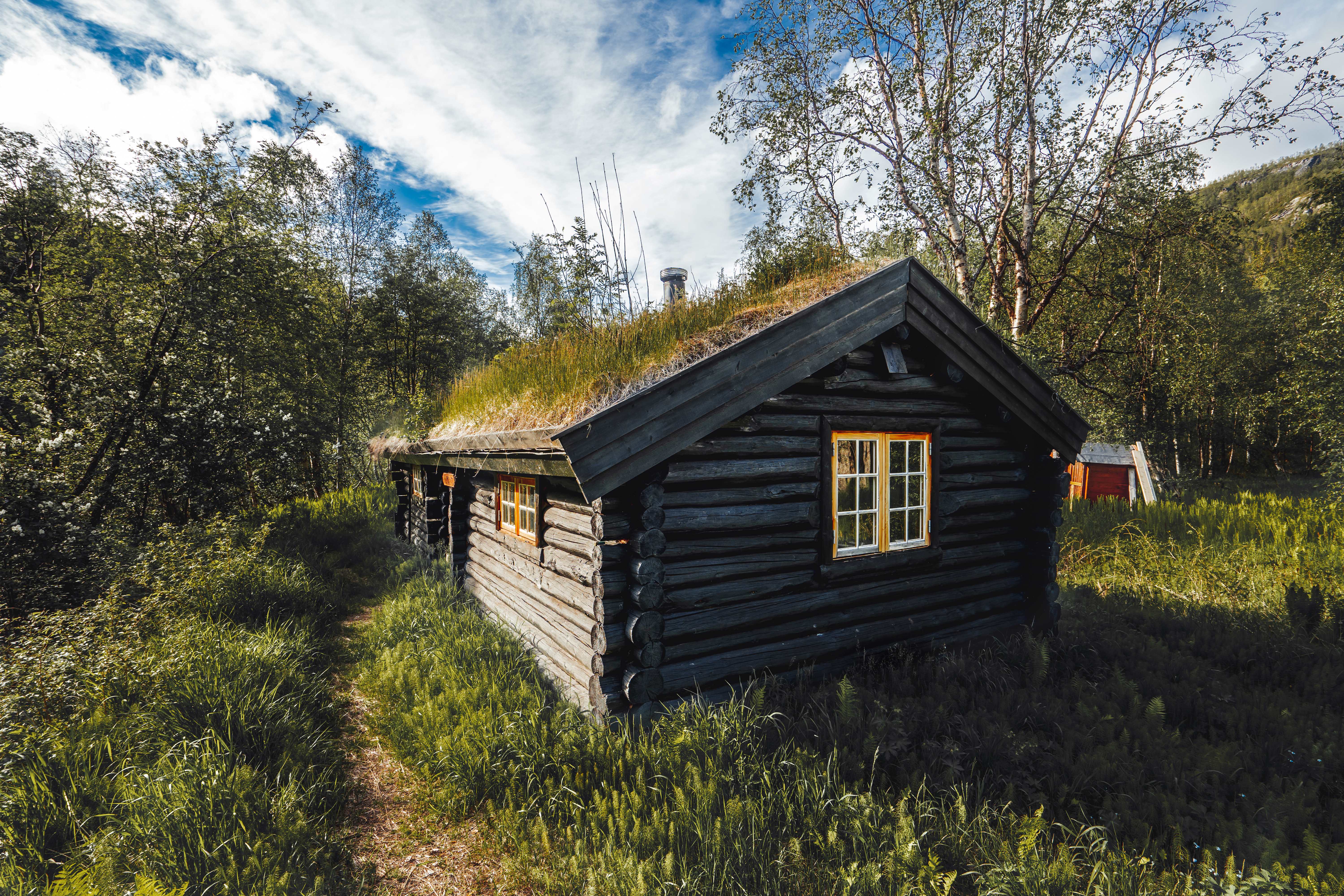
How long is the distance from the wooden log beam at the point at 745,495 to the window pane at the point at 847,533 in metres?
0.59

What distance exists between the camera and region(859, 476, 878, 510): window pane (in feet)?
17.7

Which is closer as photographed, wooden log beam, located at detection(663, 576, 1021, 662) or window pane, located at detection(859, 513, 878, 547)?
wooden log beam, located at detection(663, 576, 1021, 662)

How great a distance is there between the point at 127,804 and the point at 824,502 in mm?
5368

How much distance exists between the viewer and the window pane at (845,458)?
18.4ft

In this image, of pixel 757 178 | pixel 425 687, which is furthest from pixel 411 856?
pixel 757 178

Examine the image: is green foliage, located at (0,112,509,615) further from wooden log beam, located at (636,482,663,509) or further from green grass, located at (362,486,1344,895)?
wooden log beam, located at (636,482,663,509)

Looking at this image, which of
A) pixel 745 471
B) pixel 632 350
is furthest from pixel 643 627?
pixel 632 350

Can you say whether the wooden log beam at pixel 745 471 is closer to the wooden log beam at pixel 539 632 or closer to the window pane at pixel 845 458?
the window pane at pixel 845 458

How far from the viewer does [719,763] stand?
137 inches

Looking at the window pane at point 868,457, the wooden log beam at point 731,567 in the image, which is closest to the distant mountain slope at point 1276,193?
the window pane at point 868,457

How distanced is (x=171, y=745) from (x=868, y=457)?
6.46 m

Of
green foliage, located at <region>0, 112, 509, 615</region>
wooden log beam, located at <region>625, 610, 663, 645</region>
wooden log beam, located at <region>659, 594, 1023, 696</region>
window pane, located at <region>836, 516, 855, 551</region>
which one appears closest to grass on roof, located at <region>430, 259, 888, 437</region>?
wooden log beam, located at <region>625, 610, 663, 645</region>

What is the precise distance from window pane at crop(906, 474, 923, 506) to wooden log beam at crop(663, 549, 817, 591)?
161 cm

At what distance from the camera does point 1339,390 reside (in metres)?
11.8
